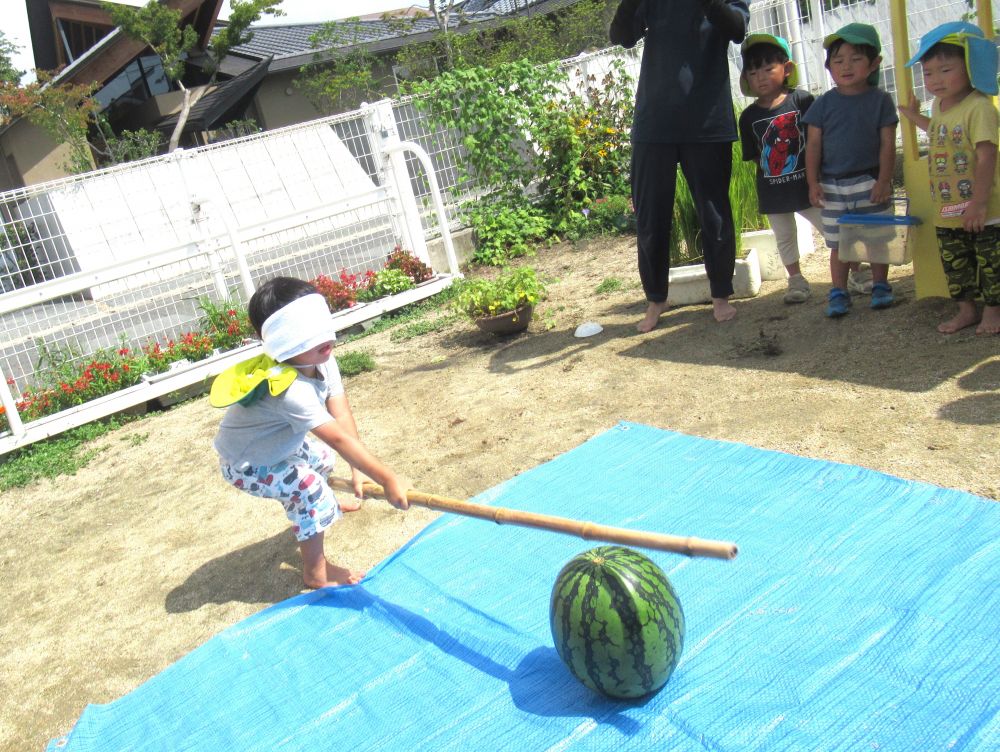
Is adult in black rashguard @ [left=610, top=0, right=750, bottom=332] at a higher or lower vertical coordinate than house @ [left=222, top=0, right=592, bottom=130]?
lower

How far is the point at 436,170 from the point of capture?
30.1 ft

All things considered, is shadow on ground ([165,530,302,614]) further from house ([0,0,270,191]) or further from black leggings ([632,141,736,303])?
house ([0,0,270,191])

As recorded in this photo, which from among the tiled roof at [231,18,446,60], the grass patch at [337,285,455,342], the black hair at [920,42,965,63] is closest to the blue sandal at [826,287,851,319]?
the black hair at [920,42,965,63]

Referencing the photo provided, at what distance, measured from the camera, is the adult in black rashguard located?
4.89 metres

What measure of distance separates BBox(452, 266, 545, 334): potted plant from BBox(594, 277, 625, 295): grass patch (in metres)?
0.86

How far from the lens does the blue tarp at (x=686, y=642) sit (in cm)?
212

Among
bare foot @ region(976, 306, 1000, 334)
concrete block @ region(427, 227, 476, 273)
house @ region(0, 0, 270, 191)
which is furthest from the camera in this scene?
house @ region(0, 0, 270, 191)

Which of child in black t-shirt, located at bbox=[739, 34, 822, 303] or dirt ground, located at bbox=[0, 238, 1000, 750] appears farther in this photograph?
child in black t-shirt, located at bbox=[739, 34, 822, 303]

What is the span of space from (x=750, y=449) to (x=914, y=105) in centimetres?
230

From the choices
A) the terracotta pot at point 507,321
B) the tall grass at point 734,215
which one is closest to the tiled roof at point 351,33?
the terracotta pot at point 507,321

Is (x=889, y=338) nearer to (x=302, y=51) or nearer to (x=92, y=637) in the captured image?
(x=92, y=637)

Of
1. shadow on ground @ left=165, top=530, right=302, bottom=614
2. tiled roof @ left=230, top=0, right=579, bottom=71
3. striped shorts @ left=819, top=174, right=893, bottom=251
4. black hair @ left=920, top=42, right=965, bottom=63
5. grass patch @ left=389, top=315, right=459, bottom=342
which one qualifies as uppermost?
tiled roof @ left=230, top=0, right=579, bottom=71

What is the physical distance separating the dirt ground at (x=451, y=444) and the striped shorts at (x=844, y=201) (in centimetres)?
53

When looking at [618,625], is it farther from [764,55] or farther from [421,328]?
[421,328]
